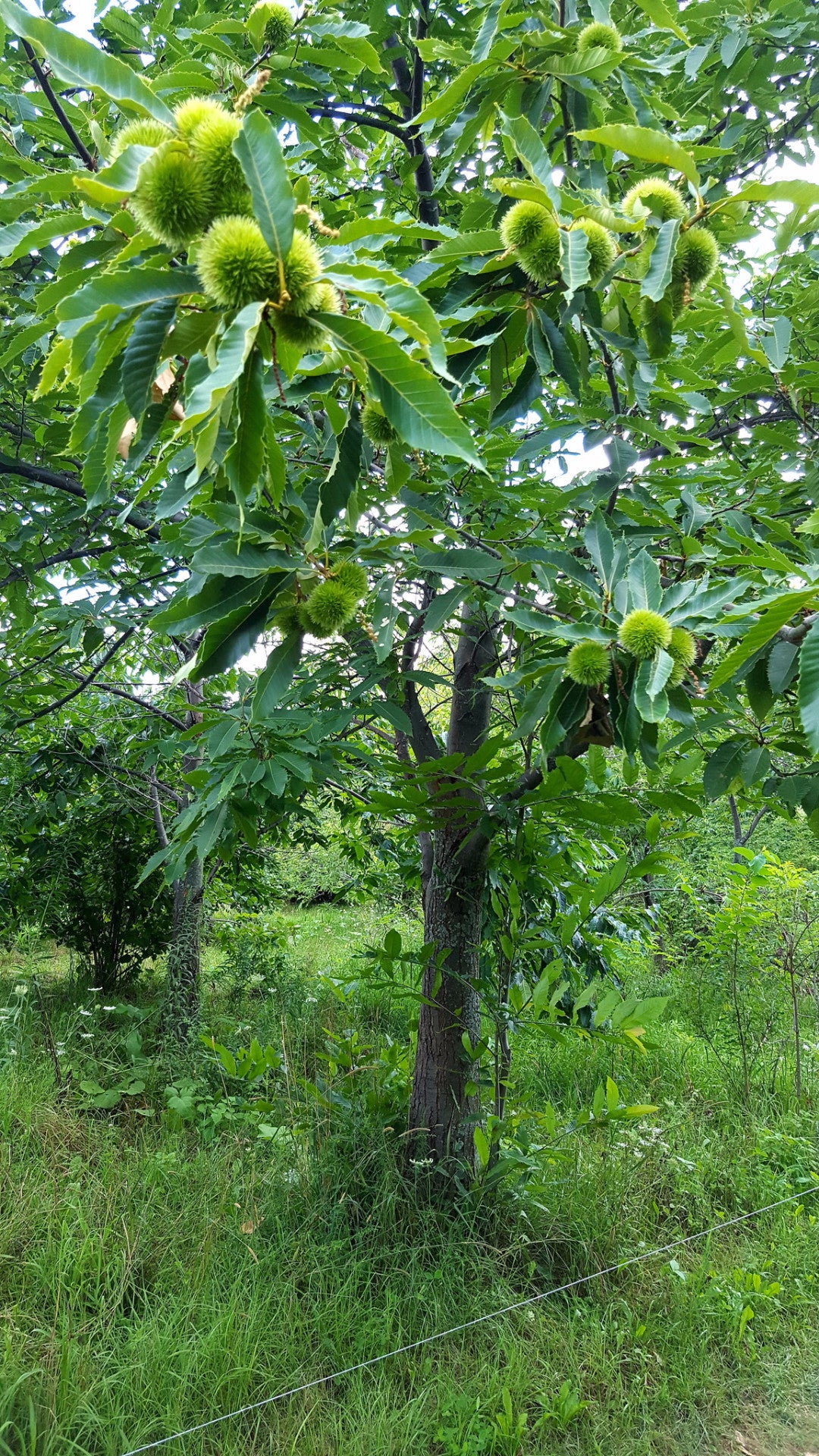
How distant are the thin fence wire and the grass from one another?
2 centimetres

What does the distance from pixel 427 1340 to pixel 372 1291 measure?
1.50 ft

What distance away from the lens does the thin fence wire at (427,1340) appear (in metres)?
1.57

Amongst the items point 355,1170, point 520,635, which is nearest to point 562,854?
point 520,635

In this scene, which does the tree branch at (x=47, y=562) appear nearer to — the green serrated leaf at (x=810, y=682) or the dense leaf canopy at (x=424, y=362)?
the dense leaf canopy at (x=424, y=362)

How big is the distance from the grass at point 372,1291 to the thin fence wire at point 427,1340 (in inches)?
0.7

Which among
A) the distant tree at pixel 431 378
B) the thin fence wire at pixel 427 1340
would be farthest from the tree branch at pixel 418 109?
the thin fence wire at pixel 427 1340

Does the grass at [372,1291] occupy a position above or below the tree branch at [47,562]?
below

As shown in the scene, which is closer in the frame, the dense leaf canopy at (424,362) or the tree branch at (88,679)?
the dense leaf canopy at (424,362)

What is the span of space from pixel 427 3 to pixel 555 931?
221 cm

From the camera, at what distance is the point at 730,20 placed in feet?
5.13

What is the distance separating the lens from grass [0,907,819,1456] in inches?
67.8

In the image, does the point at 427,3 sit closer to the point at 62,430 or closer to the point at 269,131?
the point at 62,430

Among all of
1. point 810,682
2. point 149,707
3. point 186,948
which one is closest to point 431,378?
point 810,682

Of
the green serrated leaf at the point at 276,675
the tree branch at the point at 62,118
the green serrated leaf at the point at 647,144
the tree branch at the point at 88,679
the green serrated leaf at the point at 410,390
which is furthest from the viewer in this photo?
the tree branch at the point at 88,679
